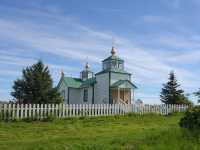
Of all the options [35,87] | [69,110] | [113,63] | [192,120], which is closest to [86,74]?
[113,63]

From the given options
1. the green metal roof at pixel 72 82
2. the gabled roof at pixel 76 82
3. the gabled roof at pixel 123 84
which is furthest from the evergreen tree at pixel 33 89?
the green metal roof at pixel 72 82

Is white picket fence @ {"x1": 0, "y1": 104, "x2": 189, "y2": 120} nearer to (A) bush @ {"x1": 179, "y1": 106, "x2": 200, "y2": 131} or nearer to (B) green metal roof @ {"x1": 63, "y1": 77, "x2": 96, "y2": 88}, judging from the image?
(A) bush @ {"x1": 179, "y1": 106, "x2": 200, "y2": 131}

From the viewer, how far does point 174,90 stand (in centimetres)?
3609

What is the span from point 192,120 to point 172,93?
26.2m

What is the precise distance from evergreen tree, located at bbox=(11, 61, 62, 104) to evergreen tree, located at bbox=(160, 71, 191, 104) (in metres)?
16.3

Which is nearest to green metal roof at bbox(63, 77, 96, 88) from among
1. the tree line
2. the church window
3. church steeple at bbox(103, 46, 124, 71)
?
the church window

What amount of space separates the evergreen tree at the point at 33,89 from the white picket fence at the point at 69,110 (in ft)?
13.6

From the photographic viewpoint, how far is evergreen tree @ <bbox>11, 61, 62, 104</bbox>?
2381 cm

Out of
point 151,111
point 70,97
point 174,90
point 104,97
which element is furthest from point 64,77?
point 151,111

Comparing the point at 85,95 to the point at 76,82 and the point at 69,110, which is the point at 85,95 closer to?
the point at 76,82

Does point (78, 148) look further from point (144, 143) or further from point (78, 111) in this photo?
point (78, 111)

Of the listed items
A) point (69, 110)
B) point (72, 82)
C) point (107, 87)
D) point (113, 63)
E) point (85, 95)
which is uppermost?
point (113, 63)

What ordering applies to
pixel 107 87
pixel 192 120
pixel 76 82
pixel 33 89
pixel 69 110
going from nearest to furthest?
pixel 192 120, pixel 69 110, pixel 33 89, pixel 107 87, pixel 76 82

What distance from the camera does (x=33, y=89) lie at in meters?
23.9
